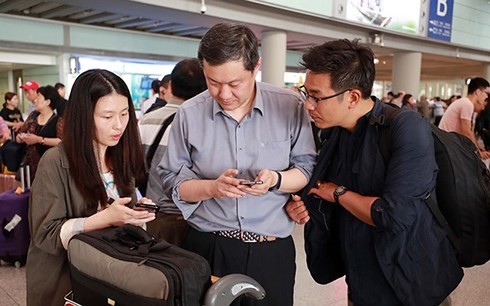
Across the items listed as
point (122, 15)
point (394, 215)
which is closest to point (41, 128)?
point (394, 215)

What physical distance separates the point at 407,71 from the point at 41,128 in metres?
9.33

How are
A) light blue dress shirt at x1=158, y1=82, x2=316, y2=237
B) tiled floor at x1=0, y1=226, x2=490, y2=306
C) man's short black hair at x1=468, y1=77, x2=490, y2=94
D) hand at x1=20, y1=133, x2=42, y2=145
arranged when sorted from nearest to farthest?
light blue dress shirt at x1=158, y1=82, x2=316, y2=237 → tiled floor at x1=0, y1=226, x2=490, y2=306 → hand at x1=20, y1=133, x2=42, y2=145 → man's short black hair at x1=468, y1=77, x2=490, y2=94

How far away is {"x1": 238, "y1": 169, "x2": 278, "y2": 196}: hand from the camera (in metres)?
1.25

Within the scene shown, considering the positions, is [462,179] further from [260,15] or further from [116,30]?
[116,30]

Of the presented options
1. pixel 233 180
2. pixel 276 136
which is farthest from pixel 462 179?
pixel 233 180

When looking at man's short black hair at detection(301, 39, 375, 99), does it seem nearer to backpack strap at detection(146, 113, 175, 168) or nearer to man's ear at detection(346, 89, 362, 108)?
man's ear at detection(346, 89, 362, 108)

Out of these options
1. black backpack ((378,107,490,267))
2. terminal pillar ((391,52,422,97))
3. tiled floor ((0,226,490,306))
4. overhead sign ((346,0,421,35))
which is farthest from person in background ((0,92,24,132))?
terminal pillar ((391,52,422,97))

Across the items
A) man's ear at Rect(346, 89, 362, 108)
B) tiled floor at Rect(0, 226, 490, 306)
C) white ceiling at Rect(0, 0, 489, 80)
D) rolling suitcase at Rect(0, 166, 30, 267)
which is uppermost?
white ceiling at Rect(0, 0, 489, 80)

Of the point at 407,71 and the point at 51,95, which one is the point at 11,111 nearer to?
the point at 51,95

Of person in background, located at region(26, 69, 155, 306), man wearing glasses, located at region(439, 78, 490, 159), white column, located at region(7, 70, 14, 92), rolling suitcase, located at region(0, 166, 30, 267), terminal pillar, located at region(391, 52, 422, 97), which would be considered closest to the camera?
person in background, located at region(26, 69, 155, 306)

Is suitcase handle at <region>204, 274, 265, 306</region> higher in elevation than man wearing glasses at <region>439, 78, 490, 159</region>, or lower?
lower

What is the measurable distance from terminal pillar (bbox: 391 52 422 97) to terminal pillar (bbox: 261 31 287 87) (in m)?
4.65

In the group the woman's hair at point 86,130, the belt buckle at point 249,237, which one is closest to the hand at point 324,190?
the belt buckle at point 249,237

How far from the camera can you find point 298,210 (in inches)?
58.8
